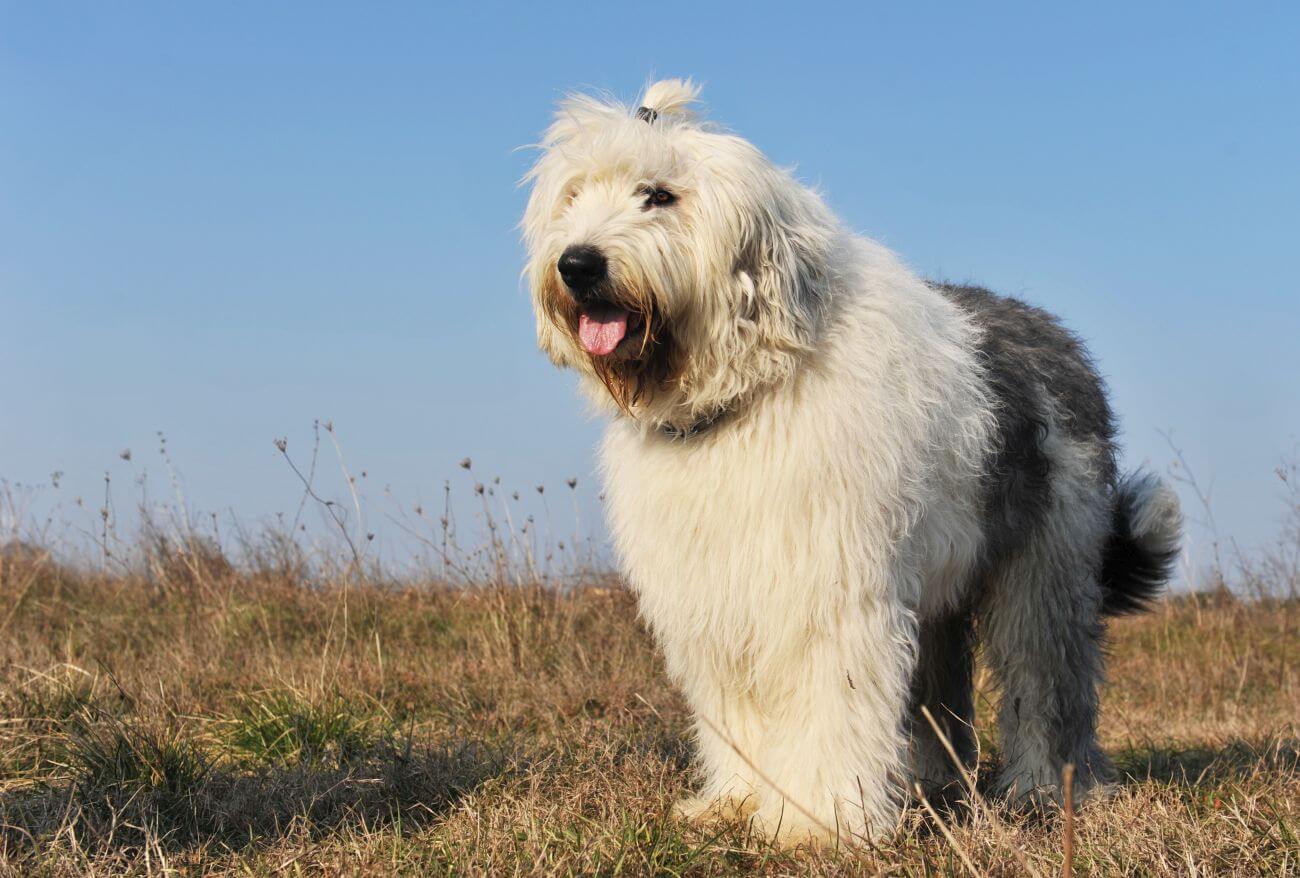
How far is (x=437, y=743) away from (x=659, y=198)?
8.33 feet

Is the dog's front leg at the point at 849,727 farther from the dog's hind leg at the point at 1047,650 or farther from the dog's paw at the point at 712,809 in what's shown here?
the dog's hind leg at the point at 1047,650

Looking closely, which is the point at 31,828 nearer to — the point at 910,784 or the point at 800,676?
the point at 800,676

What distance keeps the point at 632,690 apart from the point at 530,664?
0.80 meters

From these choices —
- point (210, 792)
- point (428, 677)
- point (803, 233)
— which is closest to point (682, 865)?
point (210, 792)

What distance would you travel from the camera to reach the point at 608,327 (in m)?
4.05

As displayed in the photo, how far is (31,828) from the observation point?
3.93 metres

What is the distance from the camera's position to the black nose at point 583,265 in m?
3.95

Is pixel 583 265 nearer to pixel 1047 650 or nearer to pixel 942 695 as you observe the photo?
pixel 1047 650

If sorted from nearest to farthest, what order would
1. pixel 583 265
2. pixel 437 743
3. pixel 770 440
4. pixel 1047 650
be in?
pixel 583 265 → pixel 770 440 → pixel 1047 650 → pixel 437 743

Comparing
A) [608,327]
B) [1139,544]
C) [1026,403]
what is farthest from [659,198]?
[1139,544]

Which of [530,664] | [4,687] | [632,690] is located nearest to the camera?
[4,687]

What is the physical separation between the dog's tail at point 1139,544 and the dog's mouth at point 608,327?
8.07 ft

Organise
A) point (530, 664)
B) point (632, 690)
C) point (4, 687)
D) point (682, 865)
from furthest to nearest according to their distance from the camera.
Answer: point (530, 664) < point (632, 690) < point (4, 687) < point (682, 865)

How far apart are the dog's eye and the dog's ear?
1.11 ft
